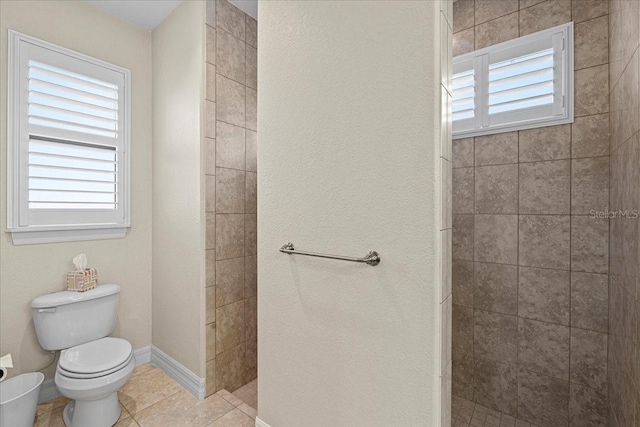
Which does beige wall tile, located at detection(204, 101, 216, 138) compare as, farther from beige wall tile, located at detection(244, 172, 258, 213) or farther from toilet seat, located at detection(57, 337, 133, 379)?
toilet seat, located at detection(57, 337, 133, 379)

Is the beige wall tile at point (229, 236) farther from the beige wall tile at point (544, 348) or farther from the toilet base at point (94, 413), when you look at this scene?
the beige wall tile at point (544, 348)

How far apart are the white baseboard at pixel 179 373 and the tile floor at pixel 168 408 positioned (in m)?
0.03

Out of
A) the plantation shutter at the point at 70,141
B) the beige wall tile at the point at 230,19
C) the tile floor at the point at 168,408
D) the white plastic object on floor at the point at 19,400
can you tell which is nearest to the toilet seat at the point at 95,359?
the white plastic object on floor at the point at 19,400

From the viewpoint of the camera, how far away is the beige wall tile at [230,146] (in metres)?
2.09

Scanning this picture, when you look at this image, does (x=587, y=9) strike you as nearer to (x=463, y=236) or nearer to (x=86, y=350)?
(x=463, y=236)

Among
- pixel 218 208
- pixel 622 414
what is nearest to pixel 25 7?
pixel 218 208

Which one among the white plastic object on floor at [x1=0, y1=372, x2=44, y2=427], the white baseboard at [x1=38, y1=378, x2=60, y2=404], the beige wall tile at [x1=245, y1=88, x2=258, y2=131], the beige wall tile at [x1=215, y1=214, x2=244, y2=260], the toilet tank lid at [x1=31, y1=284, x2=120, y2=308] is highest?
the beige wall tile at [x1=245, y1=88, x2=258, y2=131]

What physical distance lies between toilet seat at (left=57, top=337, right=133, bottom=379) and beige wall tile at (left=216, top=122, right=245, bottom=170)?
1.27 meters

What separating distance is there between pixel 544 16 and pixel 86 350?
11.0 feet

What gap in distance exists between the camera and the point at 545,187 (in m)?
1.81

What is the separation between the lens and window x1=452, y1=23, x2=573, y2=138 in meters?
1.75

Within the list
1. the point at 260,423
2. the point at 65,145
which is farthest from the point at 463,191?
the point at 65,145

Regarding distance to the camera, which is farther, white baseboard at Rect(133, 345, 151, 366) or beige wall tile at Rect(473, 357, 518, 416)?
white baseboard at Rect(133, 345, 151, 366)

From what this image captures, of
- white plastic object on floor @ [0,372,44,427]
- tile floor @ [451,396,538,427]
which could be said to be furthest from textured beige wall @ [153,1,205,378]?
tile floor @ [451,396,538,427]
